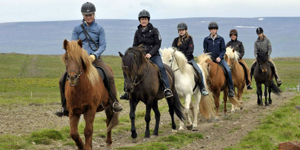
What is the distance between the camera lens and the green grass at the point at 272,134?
893 centimetres

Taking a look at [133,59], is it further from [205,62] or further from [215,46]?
[215,46]

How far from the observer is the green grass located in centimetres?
893

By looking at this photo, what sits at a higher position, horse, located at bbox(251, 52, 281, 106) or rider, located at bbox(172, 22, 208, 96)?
rider, located at bbox(172, 22, 208, 96)

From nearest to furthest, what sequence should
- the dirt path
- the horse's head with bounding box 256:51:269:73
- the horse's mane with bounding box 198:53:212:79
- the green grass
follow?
the green grass → the dirt path → the horse's mane with bounding box 198:53:212:79 → the horse's head with bounding box 256:51:269:73

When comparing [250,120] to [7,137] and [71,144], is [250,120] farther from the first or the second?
[7,137]

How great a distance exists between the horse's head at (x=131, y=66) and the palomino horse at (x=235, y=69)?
7202 mm

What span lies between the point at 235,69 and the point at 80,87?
35.2 ft

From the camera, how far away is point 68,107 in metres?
7.62

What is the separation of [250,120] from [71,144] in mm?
6863

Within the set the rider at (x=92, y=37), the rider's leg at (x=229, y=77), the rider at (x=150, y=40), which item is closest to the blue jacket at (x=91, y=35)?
the rider at (x=92, y=37)

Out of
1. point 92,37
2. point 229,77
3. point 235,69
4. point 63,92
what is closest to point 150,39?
point 92,37

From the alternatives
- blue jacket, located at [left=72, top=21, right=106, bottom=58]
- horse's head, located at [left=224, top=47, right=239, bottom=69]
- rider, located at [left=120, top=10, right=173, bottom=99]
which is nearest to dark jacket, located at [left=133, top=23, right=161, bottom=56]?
rider, located at [left=120, top=10, right=173, bottom=99]

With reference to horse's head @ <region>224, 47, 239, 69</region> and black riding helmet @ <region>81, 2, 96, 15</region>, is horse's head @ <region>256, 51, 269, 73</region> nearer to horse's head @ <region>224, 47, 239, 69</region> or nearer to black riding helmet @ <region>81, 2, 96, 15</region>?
horse's head @ <region>224, 47, 239, 69</region>

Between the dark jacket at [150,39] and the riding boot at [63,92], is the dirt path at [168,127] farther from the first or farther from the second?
the dark jacket at [150,39]
